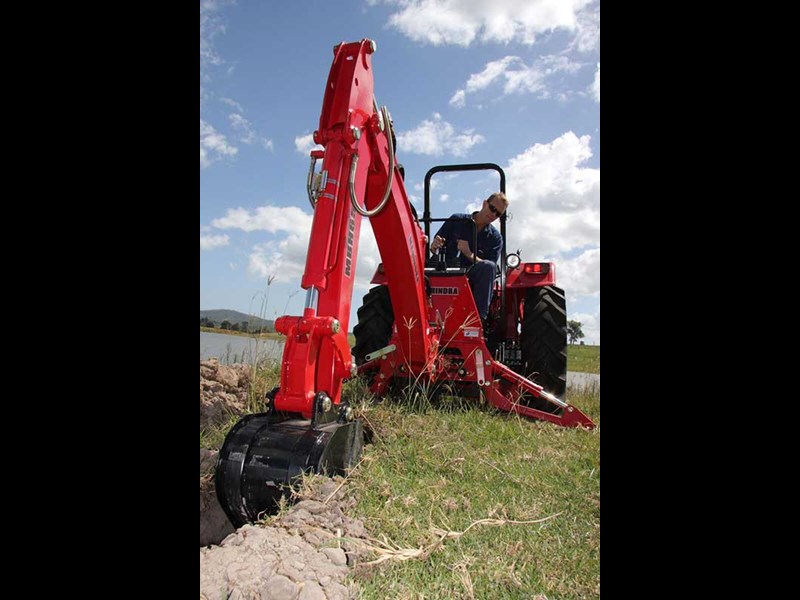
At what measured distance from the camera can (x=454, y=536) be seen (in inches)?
71.9

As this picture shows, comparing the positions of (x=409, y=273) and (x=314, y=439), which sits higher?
(x=409, y=273)

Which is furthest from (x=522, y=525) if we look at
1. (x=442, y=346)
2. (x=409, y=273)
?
(x=442, y=346)

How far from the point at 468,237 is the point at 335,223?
7.87ft

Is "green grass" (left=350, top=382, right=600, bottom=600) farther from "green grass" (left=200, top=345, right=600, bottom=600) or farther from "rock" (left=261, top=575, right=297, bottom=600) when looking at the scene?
"rock" (left=261, top=575, right=297, bottom=600)

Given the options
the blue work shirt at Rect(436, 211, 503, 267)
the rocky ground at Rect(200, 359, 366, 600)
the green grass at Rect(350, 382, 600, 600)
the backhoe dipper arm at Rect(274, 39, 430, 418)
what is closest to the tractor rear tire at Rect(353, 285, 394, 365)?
the blue work shirt at Rect(436, 211, 503, 267)

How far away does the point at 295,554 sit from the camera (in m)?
1.56

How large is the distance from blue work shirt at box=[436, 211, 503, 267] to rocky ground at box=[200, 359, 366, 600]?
2969mm

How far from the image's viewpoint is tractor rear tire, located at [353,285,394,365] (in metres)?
4.55

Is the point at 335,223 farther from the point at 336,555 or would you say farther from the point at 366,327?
the point at 366,327

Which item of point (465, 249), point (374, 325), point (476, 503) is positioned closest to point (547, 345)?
point (465, 249)

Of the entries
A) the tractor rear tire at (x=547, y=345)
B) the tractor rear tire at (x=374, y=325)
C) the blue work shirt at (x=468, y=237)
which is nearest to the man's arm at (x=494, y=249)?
the blue work shirt at (x=468, y=237)

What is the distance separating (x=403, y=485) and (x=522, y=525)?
528 millimetres
